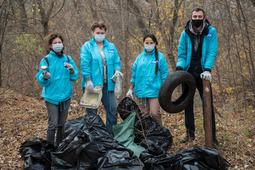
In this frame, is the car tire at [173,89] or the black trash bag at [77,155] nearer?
the black trash bag at [77,155]

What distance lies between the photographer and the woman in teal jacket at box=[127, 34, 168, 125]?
4.01m

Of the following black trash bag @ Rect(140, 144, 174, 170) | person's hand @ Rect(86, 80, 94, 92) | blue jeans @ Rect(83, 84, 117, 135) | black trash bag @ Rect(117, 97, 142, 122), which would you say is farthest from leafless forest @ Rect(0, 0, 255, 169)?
black trash bag @ Rect(140, 144, 174, 170)

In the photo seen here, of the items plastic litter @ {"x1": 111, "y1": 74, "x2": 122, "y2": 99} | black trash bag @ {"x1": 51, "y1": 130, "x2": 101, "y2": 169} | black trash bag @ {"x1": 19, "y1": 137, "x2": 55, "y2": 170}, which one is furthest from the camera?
plastic litter @ {"x1": 111, "y1": 74, "x2": 122, "y2": 99}

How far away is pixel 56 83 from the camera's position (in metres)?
3.67

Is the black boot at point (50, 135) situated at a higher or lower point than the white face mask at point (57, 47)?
Answer: lower

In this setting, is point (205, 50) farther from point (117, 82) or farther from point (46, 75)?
point (46, 75)

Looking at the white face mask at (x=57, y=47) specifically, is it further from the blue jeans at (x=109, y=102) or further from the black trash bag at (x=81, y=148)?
the black trash bag at (x=81, y=148)

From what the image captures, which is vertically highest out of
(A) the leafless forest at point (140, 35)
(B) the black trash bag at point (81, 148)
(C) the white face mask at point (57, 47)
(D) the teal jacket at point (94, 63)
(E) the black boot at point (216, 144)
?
(A) the leafless forest at point (140, 35)

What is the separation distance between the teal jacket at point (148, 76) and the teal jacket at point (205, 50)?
0.47 m

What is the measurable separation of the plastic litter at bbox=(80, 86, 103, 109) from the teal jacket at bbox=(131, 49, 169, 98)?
726 millimetres

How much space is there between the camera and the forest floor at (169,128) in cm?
364

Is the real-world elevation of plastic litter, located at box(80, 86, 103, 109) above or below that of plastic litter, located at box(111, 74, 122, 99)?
below

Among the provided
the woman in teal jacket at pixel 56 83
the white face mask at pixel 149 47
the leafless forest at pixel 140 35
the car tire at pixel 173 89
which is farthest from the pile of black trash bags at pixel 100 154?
the leafless forest at pixel 140 35

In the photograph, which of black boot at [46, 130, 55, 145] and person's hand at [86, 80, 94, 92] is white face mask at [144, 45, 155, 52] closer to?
person's hand at [86, 80, 94, 92]
